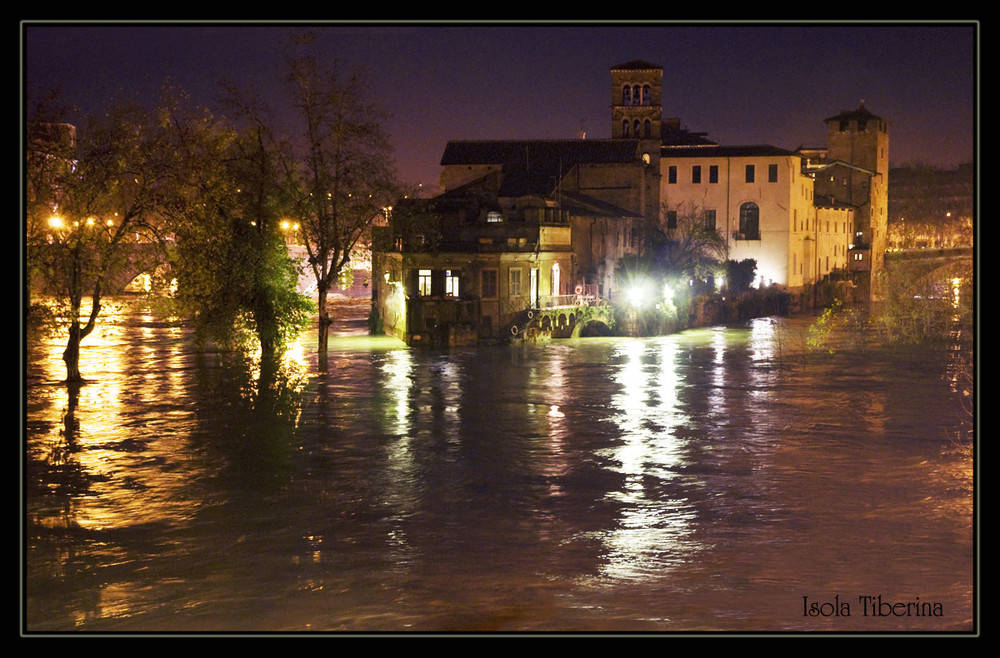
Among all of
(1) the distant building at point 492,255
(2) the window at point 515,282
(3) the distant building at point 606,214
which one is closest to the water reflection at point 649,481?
(1) the distant building at point 492,255

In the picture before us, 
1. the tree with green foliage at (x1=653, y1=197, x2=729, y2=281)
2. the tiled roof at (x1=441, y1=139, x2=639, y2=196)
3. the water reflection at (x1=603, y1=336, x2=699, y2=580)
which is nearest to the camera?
the water reflection at (x1=603, y1=336, x2=699, y2=580)

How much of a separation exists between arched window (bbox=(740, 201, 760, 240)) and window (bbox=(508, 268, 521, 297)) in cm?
3049

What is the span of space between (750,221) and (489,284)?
1293 inches

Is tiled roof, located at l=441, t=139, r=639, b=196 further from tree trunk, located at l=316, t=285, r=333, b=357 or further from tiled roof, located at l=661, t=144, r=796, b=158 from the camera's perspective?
tree trunk, located at l=316, t=285, r=333, b=357

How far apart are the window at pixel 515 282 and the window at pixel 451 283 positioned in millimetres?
2642

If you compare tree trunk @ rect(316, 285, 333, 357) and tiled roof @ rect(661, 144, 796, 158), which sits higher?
tiled roof @ rect(661, 144, 796, 158)

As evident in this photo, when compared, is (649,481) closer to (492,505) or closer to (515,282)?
(492,505)

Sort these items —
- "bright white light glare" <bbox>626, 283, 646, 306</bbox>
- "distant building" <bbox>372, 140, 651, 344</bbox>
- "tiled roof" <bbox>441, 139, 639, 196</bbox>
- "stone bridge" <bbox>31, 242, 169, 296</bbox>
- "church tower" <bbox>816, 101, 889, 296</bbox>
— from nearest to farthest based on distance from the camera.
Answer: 1. "stone bridge" <bbox>31, 242, 169, 296</bbox>
2. "distant building" <bbox>372, 140, 651, 344</bbox>
3. "bright white light glare" <bbox>626, 283, 646, 306</bbox>
4. "tiled roof" <bbox>441, 139, 639, 196</bbox>
5. "church tower" <bbox>816, 101, 889, 296</bbox>

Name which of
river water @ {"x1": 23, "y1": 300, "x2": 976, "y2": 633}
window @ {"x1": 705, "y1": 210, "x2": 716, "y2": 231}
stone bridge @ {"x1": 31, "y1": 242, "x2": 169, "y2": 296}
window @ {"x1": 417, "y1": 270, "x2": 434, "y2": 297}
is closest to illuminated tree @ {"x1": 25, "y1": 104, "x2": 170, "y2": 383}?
stone bridge @ {"x1": 31, "y1": 242, "x2": 169, "y2": 296}

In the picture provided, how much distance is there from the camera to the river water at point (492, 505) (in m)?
15.8

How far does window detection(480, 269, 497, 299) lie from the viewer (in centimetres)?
5541

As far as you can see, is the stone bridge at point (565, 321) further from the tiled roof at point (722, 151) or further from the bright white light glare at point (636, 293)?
the tiled roof at point (722, 151)

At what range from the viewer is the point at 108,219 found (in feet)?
114
